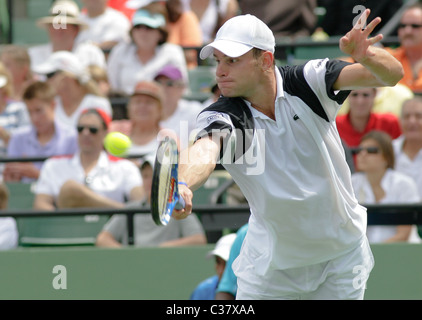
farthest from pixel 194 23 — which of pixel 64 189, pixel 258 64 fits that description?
pixel 258 64

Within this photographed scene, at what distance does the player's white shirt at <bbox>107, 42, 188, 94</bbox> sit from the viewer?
8.61 metres

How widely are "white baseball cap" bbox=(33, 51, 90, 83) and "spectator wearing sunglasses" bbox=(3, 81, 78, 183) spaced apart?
318mm

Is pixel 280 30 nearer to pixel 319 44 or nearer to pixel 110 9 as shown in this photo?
pixel 319 44

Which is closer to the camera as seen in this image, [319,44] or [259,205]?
[259,205]

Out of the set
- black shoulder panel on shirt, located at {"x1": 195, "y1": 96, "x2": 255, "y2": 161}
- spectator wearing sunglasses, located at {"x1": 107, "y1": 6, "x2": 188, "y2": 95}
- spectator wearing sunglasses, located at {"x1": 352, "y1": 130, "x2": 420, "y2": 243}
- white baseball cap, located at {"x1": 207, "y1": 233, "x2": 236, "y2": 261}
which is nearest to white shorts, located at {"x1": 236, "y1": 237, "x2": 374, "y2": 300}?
black shoulder panel on shirt, located at {"x1": 195, "y1": 96, "x2": 255, "y2": 161}

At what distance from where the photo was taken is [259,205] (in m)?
4.09

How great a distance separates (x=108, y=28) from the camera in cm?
970

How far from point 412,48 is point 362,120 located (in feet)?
4.42

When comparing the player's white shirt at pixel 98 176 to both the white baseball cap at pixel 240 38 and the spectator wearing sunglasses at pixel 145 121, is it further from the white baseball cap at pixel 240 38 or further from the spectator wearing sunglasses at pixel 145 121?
the white baseball cap at pixel 240 38

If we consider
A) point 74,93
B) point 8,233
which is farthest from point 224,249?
point 74,93

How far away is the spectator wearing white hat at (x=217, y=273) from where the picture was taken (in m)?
5.73

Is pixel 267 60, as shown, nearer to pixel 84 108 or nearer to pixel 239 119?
pixel 239 119

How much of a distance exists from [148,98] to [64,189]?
120 centimetres

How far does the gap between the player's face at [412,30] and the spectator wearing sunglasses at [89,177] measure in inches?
120
